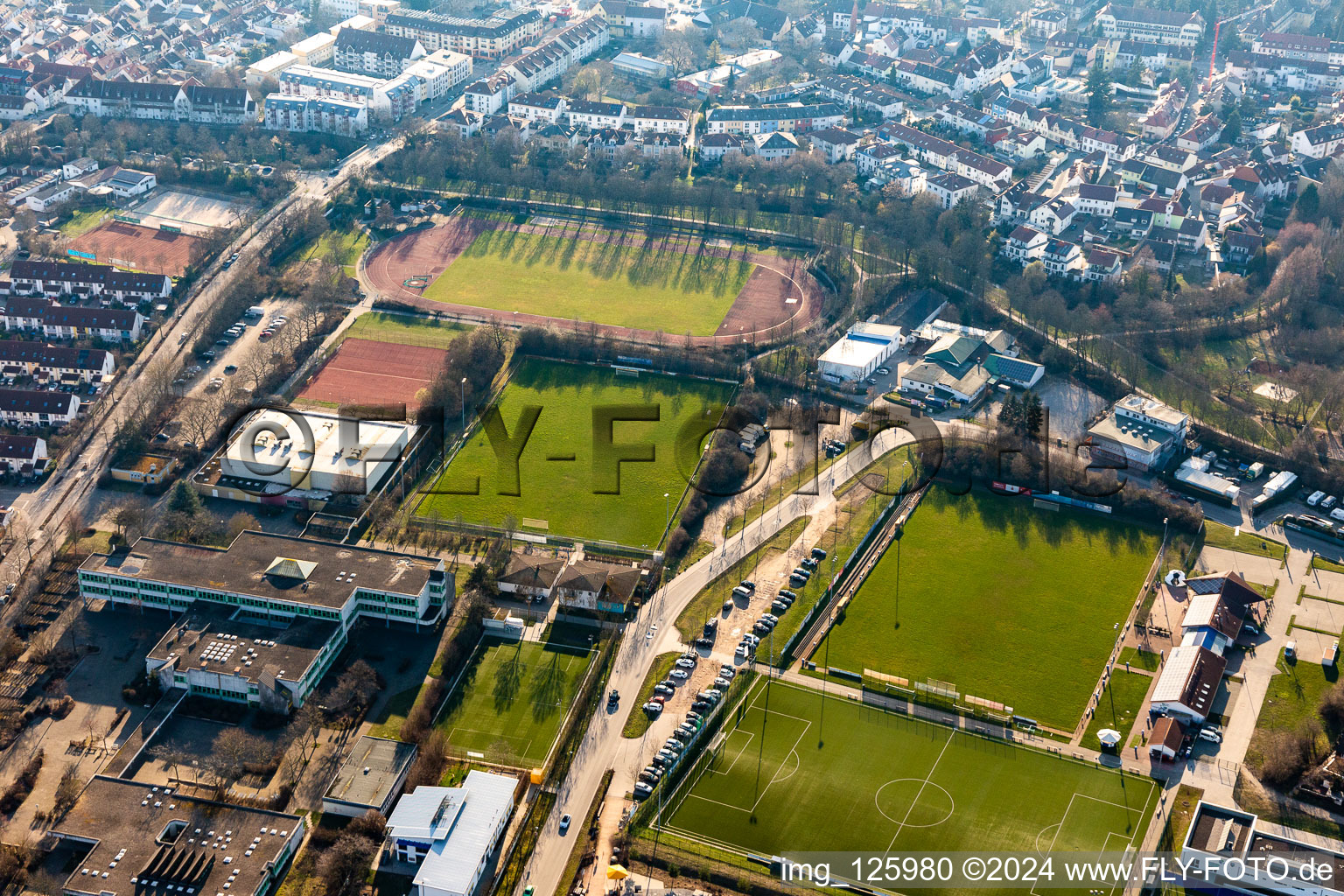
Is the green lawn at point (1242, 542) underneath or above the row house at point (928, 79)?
underneath

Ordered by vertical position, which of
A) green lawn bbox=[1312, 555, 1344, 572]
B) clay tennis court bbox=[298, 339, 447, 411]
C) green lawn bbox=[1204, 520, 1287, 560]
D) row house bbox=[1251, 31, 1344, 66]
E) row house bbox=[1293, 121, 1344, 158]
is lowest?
clay tennis court bbox=[298, 339, 447, 411]

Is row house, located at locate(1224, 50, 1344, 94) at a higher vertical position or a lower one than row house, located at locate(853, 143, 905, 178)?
higher

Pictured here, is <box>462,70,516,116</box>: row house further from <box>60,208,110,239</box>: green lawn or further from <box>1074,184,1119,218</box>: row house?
<box>1074,184,1119,218</box>: row house

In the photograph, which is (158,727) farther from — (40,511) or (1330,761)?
(1330,761)

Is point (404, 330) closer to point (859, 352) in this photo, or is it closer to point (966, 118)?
point (859, 352)

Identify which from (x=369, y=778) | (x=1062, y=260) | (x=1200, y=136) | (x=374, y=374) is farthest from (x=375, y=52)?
(x=369, y=778)

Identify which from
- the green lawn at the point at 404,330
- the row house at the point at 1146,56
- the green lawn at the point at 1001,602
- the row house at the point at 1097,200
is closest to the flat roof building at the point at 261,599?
the green lawn at the point at 1001,602

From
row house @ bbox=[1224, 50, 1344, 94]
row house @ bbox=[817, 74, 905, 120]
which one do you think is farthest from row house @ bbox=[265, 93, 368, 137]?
Result: row house @ bbox=[1224, 50, 1344, 94]

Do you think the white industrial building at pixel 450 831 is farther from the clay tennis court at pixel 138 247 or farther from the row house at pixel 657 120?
the row house at pixel 657 120
